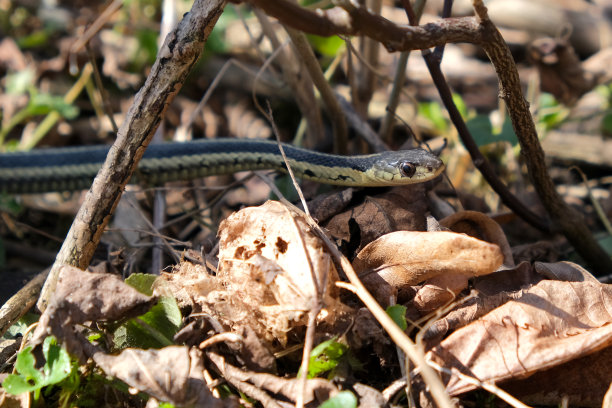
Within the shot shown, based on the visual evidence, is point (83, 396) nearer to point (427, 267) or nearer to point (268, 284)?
point (268, 284)

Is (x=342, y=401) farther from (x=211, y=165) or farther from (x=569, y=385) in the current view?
(x=211, y=165)

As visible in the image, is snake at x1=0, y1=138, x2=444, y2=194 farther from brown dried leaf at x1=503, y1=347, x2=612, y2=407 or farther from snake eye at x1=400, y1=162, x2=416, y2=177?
brown dried leaf at x1=503, y1=347, x2=612, y2=407

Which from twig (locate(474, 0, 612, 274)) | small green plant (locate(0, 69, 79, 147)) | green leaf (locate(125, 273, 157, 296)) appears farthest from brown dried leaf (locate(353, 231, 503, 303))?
small green plant (locate(0, 69, 79, 147))

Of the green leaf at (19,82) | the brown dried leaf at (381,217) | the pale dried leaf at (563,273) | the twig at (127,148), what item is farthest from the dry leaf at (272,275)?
the green leaf at (19,82)

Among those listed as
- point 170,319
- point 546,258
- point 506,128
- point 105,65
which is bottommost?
point 546,258

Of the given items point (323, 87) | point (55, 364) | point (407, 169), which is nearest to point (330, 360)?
point (55, 364)

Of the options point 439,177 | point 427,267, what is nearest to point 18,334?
point 427,267

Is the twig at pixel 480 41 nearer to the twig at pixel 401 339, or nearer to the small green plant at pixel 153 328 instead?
the twig at pixel 401 339
